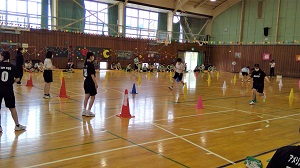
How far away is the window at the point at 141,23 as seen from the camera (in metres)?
33.7

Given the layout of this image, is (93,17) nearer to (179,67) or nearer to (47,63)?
(179,67)

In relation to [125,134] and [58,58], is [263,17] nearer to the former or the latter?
[58,58]

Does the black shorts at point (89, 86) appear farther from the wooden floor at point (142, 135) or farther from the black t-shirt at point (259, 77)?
the black t-shirt at point (259, 77)

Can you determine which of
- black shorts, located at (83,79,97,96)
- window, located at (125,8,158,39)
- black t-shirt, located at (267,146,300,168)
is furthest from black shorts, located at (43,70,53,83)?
window, located at (125,8,158,39)

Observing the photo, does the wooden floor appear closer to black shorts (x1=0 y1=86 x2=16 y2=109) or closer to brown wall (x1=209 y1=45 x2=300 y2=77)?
black shorts (x1=0 y1=86 x2=16 y2=109)

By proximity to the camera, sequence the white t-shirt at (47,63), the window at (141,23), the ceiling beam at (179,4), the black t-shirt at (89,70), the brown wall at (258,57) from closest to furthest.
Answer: the black t-shirt at (89,70) → the white t-shirt at (47,63) → the brown wall at (258,57) → the window at (141,23) → the ceiling beam at (179,4)

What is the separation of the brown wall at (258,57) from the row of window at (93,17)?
9988 millimetres

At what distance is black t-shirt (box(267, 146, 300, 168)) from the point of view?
221 centimetres

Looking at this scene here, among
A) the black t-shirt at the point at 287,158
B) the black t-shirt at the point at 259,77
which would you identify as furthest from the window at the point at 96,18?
the black t-shirt at the point at 287,158

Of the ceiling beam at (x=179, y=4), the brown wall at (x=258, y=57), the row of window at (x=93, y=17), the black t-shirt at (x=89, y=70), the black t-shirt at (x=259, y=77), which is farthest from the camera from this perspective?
the ceiling beam at (x=179, y=4)

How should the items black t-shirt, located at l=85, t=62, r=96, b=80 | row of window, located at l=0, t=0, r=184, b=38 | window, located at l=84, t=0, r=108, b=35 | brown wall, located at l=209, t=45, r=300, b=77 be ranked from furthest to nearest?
1. brown wall, located at l=209, t=45, r=300, b=77
2. window, located at l=84, t=0, r=108, b=35
3. row of window, located at l=0, t=0, r=184, b=38
4. black t-shirt, located at l=85, t=62, r=96, b=80

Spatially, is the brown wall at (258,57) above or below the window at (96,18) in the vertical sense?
below

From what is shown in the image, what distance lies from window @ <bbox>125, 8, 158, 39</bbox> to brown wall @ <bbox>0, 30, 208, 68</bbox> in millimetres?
1342

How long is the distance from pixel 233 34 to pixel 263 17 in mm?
4401
